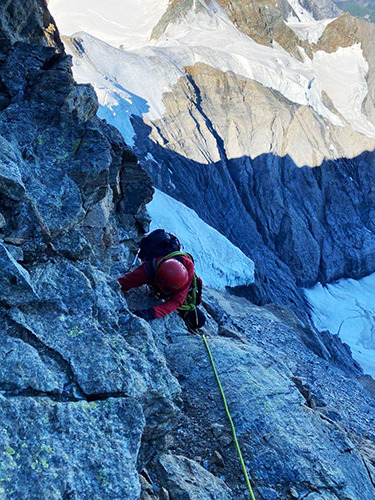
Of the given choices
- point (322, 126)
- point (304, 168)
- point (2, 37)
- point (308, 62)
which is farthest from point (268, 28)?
point (2, 37)

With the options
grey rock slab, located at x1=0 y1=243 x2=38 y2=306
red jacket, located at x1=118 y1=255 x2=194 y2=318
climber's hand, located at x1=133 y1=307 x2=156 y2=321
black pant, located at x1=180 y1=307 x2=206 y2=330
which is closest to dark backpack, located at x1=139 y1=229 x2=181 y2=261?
red jacket, located at x1=118 y1=255 x2=194 y2=318

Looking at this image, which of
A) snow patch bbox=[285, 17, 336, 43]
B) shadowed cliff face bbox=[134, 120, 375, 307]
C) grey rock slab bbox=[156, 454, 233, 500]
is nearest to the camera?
grey rock slab bbox=[156, 454, 233, 500]

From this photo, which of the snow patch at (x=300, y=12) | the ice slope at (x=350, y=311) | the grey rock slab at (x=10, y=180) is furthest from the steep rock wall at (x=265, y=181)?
the snow patch at (x=300, y=12)

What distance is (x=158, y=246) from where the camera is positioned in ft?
23.7

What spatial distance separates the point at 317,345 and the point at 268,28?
6371 centimetres

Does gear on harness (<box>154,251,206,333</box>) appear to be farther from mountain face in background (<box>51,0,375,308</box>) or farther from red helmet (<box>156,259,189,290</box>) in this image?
mountain face in background (<box>51,0,375,308</box>)

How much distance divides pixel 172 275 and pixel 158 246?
687 mm

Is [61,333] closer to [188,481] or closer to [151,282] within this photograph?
[188,481]

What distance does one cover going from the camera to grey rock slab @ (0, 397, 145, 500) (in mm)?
2938

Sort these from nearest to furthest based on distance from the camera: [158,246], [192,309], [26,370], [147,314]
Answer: [26,370] → [147,314] → [158,246] → [192,309]

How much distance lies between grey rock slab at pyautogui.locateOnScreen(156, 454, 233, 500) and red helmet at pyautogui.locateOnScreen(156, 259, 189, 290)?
111 inches

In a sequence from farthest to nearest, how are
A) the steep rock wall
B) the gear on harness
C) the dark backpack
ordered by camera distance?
the steep rock wall → the gear on harness → the dark backpack

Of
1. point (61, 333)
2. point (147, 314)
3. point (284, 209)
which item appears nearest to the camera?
point (61, 333)

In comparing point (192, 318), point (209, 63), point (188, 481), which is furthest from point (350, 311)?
point (188, 481)
